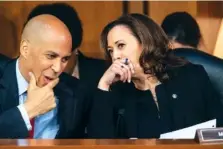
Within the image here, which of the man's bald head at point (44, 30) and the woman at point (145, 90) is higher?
the man's bald head at point (44, 30)

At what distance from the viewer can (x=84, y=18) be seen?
2650 millimetres

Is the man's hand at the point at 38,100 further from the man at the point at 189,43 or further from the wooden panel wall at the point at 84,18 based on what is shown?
the wooden panel wall at the point at 84,18

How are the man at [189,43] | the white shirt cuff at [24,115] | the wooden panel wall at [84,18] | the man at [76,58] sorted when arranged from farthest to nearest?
the wooden panel wall at [84,18] < the man at [76,58] < the man at [189,43] < the white shirt cuff at [24,115]

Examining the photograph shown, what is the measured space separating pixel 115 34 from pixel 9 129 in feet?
1.76

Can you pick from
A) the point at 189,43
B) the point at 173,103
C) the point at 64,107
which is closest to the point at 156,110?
the point at 173,103

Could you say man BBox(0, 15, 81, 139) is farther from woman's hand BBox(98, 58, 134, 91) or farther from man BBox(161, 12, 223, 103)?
man BBox(161, 12, 223, 103)

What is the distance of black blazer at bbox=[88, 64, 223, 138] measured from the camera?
165 centimetres

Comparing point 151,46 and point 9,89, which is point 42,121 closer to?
point 9,89

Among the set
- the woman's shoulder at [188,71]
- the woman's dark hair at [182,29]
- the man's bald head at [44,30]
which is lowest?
the woman's shoulder at [188,71]

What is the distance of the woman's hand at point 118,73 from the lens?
1680 millimetres

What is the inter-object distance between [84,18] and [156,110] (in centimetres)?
108

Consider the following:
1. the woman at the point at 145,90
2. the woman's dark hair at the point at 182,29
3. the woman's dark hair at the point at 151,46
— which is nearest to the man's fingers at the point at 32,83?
the woman at the point at 145,90

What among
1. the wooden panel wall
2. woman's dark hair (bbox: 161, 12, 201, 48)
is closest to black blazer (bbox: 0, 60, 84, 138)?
woman's dark hair (bbox: 161, 12, 201, 48)

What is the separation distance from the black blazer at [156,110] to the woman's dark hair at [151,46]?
0.16 feet
